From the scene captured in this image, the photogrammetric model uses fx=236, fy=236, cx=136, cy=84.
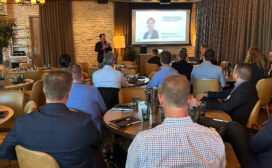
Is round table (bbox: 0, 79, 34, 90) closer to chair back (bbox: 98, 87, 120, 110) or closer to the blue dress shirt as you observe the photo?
chair back (bbox: 98, 87, 120, 110)

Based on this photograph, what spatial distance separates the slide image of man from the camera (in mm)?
10133

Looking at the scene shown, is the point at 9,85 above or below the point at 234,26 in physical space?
below

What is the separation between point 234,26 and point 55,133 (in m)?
7.60

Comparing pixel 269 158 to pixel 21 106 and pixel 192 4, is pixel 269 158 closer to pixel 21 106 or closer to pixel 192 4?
pixel 21 106

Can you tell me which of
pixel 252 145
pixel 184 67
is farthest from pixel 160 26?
pixel 252 145

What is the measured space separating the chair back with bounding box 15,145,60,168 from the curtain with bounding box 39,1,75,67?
8711 mm

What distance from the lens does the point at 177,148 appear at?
1158 mm

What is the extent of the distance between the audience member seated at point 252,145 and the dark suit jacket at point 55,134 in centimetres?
121

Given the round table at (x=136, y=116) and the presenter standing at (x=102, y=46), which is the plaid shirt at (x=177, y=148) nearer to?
the round table at (x=136, y=116)

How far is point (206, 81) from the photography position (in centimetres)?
412

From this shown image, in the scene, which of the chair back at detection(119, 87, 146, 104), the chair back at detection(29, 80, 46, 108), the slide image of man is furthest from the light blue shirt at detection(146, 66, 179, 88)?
the slide image of man

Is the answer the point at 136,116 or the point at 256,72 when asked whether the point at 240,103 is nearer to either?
the point at 136,116

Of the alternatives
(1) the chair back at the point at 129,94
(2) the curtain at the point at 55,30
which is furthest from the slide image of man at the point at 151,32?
(1) the chair back at the point at 129,94

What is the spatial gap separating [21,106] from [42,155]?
1.92 m
